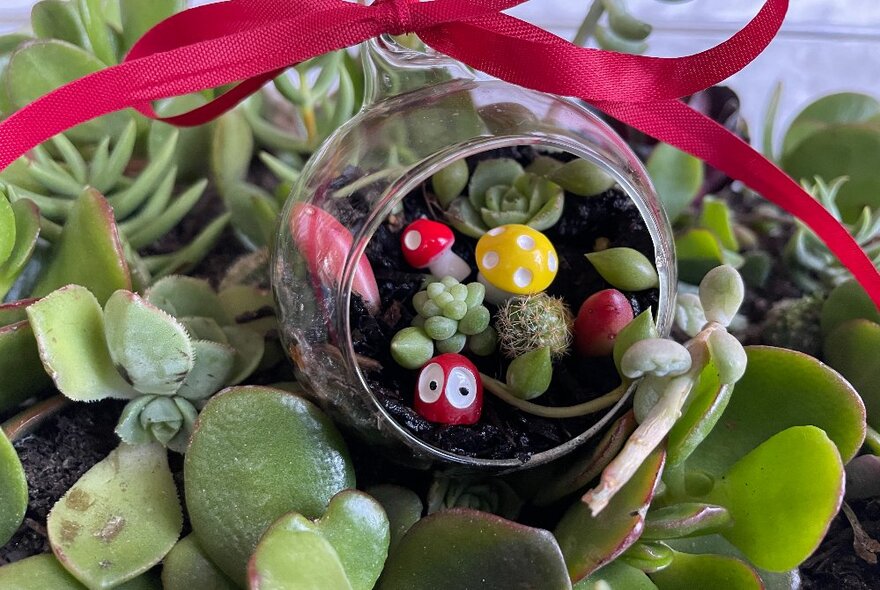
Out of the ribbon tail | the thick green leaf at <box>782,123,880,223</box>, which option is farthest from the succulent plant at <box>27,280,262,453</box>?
the thick green leaf at <box>782,123,880,223</box>

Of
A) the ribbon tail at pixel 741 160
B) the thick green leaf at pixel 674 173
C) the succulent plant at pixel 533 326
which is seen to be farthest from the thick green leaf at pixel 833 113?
the succulent plant at pixel 533 326

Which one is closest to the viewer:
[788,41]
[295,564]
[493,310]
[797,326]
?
[295,564]

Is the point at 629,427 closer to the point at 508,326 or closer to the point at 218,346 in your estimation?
the point at 508,326

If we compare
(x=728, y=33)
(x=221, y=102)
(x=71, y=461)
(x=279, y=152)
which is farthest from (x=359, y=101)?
(x=728, y=33)

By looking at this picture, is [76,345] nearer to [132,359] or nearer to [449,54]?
[132,359]

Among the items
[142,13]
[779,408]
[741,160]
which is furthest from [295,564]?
[142,13]

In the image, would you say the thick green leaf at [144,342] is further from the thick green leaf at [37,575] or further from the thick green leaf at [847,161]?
the thick green leaf at [847,161]

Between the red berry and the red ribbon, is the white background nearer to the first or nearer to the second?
the red ribbon
